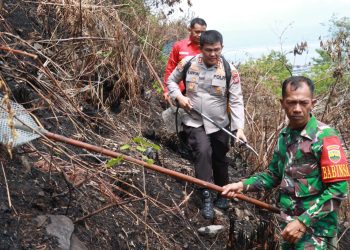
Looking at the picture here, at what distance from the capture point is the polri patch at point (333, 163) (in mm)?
2594

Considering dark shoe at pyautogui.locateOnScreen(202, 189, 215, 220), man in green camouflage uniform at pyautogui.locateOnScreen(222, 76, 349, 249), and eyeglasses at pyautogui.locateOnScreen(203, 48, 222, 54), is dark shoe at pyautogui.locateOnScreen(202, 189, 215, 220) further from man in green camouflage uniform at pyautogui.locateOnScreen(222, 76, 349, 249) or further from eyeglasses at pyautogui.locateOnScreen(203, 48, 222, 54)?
man in green camouflage uniform at pyautogui.locateOnScreen(222, 76, 349, 249)

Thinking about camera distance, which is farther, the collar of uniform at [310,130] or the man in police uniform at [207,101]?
the man in police uniform at [207,101]

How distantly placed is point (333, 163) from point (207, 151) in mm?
2006

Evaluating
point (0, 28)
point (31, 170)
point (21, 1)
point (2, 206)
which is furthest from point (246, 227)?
point (21, 1)

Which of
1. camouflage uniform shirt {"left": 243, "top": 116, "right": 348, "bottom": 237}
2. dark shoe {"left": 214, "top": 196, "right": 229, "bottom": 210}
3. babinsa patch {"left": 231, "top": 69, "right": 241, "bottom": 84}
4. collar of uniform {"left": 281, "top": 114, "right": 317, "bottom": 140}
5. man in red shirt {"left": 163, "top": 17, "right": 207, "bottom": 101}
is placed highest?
man in red shirt {"left": 163, "top": 17, "right": 207, "bottom": 101}

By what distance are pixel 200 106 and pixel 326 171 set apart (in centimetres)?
202

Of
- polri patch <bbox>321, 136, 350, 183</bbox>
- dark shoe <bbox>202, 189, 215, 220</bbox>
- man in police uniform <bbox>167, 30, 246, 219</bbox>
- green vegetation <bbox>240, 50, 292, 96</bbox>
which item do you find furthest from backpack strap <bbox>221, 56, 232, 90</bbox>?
green vegetation <bbox>240, 50, 292, 96</bbox>

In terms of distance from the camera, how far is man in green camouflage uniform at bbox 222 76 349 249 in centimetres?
262

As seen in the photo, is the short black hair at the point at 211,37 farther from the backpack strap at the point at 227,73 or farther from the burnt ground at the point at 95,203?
the burnt ground at the point at 95,203

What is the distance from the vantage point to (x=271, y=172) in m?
3.09

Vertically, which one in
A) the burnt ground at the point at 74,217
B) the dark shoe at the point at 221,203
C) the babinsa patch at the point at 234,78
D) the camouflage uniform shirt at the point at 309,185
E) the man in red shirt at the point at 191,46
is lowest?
the dark shoe at the point at 221,203

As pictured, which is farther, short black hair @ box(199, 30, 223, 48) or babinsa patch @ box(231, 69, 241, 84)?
babinsa patch @ box(231, 69, 241, 84)

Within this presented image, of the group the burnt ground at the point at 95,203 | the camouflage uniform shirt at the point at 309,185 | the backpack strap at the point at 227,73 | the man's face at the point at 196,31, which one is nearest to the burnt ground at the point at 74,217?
the burnt ground at the point at 95,203

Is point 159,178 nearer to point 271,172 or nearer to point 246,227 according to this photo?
point 246,227
